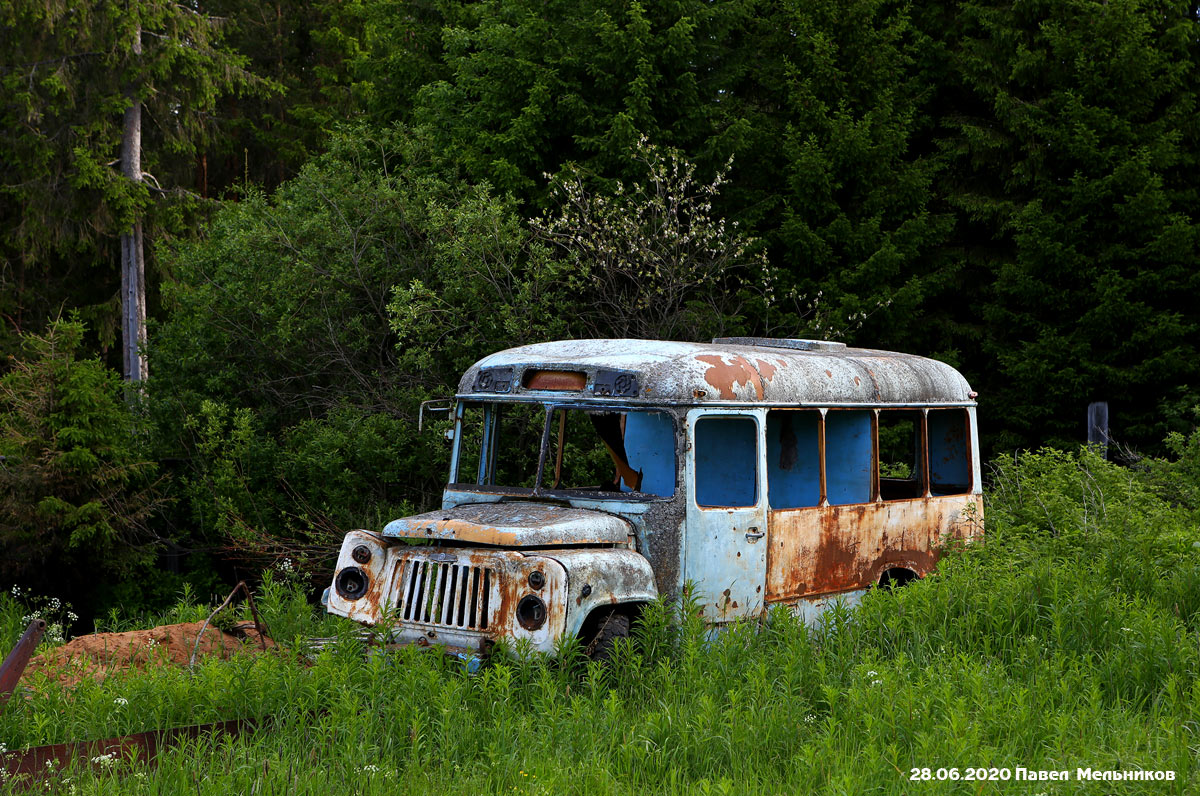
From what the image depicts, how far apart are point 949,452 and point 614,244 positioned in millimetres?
5726

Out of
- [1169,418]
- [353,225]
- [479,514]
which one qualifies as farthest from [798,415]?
[1169,418]

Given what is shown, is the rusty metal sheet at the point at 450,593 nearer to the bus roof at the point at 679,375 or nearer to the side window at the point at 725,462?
the bus roof at the point at 679,375

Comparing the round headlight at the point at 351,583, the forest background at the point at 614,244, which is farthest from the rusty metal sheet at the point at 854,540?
the forest background at the point at 614,244

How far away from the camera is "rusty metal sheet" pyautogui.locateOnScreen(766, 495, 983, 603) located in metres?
7.82

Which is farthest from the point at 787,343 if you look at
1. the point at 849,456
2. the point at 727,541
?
the point at 727,541

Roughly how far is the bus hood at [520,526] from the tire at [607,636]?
509 mm

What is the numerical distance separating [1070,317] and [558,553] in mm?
13065

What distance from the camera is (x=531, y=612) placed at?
632 cm

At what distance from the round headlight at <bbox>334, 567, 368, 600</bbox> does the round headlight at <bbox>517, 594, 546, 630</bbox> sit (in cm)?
122

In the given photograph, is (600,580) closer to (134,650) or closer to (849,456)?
(849,456)

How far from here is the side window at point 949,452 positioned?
32.8ft

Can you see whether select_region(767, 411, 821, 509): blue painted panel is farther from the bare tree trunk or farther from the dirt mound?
the bare tree trunk

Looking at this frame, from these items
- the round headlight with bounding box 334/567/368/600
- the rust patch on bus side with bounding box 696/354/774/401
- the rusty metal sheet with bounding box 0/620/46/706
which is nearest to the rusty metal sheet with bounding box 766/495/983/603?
the rust patch on bus side with bounding box 696/354/774/401

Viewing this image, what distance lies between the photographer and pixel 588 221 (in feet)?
45.5
